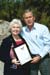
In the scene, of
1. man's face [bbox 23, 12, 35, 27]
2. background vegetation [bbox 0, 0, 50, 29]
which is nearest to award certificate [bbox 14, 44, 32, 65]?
man's face [bbox 23, 12, 35, 27]

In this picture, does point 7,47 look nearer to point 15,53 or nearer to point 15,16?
point 15,53

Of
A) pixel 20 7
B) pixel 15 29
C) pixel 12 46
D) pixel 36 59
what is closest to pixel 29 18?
pixel 15 29

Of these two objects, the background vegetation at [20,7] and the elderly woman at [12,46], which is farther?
the background vegetation at [20,7]

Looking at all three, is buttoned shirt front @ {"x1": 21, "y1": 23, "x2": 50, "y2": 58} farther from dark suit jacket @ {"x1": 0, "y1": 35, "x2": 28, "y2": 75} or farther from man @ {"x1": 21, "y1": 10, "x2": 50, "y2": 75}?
dark suit jacket @ {"x1": 0, "y1": 35, "x2": 28, "y2": 75}

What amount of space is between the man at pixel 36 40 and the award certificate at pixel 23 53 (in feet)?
0.20

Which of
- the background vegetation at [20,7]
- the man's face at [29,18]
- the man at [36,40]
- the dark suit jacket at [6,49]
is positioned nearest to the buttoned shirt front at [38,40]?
the man at [36,40]

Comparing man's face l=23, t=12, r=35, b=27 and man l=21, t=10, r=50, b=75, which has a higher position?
man's face l=23, t=12, r=35, b=27

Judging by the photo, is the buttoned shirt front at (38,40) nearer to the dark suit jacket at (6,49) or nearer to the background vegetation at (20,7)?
the dark suit jacket at (6,49)

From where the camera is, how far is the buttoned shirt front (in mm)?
5348

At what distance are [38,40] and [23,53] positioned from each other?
27cm

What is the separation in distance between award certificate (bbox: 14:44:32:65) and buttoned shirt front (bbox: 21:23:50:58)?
0.07m

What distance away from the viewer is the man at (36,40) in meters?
5.32

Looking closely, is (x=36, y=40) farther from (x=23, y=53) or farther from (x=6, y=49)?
(x=6, y=49)

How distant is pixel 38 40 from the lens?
534cm
